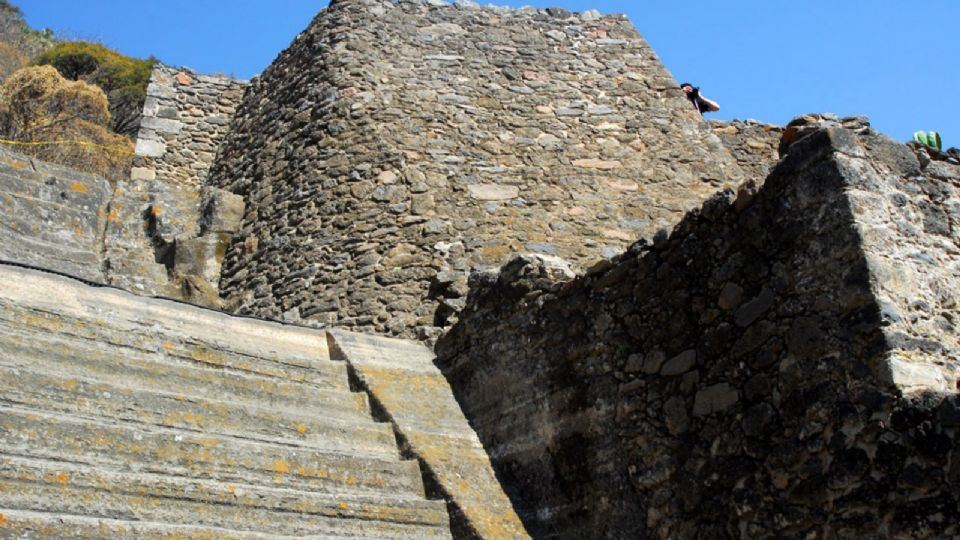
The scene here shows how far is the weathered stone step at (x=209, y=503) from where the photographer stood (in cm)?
351

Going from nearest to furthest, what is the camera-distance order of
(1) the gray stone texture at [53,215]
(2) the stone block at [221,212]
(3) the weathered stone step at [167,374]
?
(3) the weathered stone step at [167,374]
(1) the gray stone texture at [53,215]
(2) the stone block at [221,212]

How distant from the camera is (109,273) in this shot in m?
7.25

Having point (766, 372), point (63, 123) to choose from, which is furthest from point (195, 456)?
point (63, 123)

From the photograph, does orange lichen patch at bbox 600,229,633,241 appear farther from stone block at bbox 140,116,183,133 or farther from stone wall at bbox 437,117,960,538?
stone block at bbox 140,116,183,133

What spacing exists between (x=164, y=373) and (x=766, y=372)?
2.28 metres

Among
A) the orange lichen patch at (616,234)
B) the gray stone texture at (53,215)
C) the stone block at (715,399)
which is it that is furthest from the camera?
the orange lichen patch at (616,234)

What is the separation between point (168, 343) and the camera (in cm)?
482

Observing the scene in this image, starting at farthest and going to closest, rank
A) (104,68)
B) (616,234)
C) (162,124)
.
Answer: (104,68) → (162,124) → (616,234)

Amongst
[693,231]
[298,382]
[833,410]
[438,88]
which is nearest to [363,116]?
[438,88]

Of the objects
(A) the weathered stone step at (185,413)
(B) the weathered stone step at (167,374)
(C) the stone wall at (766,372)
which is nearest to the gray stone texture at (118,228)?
(B) the weathered stone step at (167,374)

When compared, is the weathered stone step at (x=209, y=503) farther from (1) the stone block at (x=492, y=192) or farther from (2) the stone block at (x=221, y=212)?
(2) the stone block at (x=221, y=212)

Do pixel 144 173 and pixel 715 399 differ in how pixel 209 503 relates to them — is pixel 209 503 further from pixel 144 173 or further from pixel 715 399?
pixel 144 173

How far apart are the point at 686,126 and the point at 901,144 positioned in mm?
4790

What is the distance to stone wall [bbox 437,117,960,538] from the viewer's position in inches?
135
